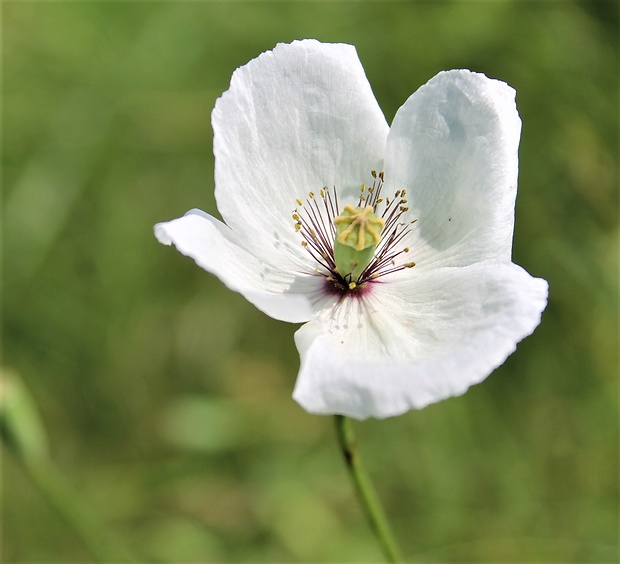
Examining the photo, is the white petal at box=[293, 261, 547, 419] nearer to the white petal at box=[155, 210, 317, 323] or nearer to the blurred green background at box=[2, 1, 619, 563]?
the white petal at box=[155, 210, 317, 323]

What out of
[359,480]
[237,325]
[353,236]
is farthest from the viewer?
[237,325]

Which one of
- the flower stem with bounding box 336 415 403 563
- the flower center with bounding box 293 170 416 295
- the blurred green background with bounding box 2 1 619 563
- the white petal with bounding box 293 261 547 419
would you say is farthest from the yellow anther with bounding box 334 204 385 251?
the blurred green background with bounding box 2 1 619 563

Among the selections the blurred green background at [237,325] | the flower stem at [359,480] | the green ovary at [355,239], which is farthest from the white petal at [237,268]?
the blurred green background at [237,325]

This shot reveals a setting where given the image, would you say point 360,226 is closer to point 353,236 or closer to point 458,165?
point 353,236

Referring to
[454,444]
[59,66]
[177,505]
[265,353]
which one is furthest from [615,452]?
[59,66]


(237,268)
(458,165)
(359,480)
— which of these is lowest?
(359,480)

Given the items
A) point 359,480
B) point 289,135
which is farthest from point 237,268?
point 359,480
